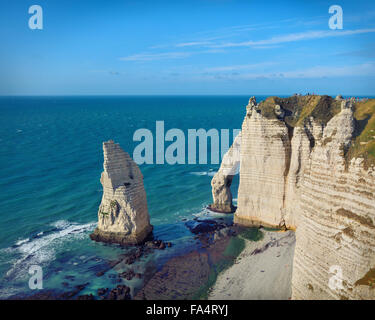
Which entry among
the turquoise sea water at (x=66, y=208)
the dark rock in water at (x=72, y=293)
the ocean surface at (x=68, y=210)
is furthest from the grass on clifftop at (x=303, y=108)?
the dark rock in water at (x=72, y=293)

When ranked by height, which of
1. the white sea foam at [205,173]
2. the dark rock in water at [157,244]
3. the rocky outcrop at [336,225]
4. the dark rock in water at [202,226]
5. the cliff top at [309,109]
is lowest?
the dark rock in water at [157,244]

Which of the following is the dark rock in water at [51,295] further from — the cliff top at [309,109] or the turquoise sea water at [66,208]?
the cliff top at [309,109]

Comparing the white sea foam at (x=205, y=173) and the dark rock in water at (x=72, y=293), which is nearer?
the dark rock in water at (x=72, y=293)

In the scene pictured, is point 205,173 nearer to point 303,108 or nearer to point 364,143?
point 303,108

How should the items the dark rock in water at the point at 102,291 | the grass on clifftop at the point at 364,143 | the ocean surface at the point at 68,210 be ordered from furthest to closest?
the ocean surface at the point at 68,210
the dark rock in water at the point at 102,291
the grass on clifftop at the point at 364,143

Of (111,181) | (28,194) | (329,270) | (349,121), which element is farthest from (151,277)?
(28,194)

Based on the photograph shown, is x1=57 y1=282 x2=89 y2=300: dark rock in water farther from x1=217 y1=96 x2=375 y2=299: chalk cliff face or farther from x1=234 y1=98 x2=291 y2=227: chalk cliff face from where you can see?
x1=234 y1=98 x2=291 y2=227: chalk cliff face
